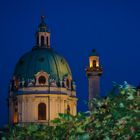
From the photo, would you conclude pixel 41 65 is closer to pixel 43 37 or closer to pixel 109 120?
pixel 43 37

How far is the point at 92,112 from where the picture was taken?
303 inches

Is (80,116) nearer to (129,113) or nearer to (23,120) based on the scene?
(129,113)

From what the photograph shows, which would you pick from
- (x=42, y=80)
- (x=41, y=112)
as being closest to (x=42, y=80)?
(x=42, y=80)

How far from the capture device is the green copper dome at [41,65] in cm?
7762

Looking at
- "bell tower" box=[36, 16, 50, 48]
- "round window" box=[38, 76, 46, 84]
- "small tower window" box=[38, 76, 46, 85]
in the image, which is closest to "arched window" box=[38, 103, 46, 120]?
"small tower window" box=[38, 76, 46, 85]

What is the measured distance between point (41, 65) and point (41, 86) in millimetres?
2847

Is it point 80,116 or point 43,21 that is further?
point 43,21

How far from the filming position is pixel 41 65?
77875 millimetres

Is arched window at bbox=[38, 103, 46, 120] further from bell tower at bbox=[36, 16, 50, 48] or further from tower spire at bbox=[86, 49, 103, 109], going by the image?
tower spire at bbox=[86, 49, 103, 109]

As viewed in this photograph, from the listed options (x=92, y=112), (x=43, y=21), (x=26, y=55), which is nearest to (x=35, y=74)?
(x=26, y=55)

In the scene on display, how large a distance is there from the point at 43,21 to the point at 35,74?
373 inches

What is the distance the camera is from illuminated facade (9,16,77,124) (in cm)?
7606

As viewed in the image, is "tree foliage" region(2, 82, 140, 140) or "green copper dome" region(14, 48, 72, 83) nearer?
"tree foliage" region(2, 82, 140, 140)

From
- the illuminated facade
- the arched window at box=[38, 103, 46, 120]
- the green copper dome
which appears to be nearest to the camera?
the illuminated facade
